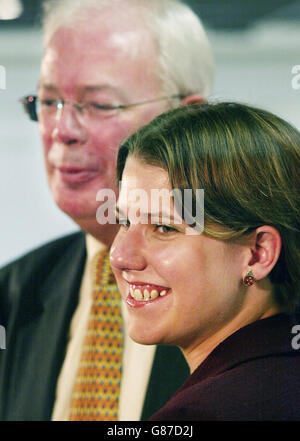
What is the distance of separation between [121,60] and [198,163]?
0.59 metres

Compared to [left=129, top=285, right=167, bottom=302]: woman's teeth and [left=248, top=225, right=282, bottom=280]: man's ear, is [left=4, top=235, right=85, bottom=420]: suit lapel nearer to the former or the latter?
[left=129, top=285, right=167, bottom=302]: woman's teeth

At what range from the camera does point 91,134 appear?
1.54m

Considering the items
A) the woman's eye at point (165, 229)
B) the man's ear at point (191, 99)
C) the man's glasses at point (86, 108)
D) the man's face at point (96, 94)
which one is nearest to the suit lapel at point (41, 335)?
the man's face at point (96, 94)

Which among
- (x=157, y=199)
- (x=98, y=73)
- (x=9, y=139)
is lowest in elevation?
(x=157, y=199)

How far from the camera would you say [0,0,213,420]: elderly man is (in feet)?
4.98

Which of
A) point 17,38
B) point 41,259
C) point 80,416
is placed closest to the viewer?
point 80,416

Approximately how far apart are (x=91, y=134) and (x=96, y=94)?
0.09m

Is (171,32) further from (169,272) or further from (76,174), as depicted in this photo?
(169,272)

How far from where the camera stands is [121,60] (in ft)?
5.02

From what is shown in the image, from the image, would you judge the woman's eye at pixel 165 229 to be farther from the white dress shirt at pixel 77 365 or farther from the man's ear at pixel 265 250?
the white dress shirt at pixel 77 365

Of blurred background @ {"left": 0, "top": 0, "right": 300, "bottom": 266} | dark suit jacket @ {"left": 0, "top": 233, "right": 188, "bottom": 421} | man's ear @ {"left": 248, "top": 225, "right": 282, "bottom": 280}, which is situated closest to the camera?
man's ear @ {"left": 248, "top": 225, "right": 282, "bottom": 280}

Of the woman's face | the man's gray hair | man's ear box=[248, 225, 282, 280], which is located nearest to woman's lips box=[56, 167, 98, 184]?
the man's gray hair

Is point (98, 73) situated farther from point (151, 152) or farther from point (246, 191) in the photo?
point (246, 191)
